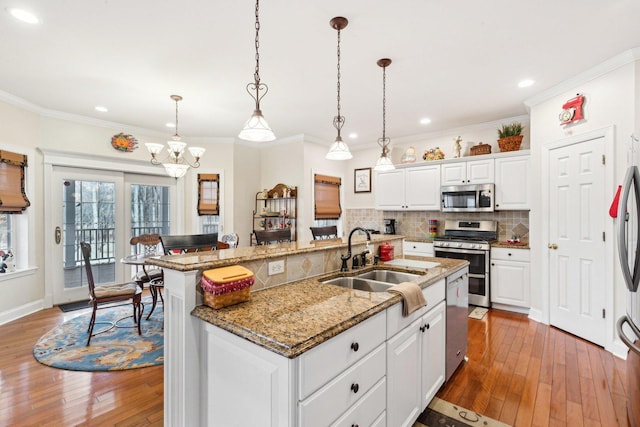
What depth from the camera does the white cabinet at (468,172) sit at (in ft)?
14.1

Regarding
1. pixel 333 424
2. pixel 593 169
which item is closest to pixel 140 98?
pixel 333 424

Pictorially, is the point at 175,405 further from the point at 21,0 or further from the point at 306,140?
the point at 306,140

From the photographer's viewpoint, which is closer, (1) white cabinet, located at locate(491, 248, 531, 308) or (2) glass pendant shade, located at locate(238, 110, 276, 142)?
(2) glass pendant shade, located at locate(238, 110, 276, 142)

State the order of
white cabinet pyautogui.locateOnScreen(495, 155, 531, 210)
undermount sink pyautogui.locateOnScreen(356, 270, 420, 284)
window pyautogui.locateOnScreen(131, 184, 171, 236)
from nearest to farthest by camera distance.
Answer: undermount sink pyautogui.locateOnScreen(356, 270, 420, 284)
white cabinet pyautogui.locateOnScreen(495, 155, 531, 210)
window pyautogui.locateOnScreen(131, 184, 171, 236)

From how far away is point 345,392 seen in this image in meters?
1.24

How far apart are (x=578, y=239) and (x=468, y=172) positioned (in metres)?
1.68

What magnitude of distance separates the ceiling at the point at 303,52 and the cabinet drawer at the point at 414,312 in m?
1.97

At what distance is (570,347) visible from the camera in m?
2.96

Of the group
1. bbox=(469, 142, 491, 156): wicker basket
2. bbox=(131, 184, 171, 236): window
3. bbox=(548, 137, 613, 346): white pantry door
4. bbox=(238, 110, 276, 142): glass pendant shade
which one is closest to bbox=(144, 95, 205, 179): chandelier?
bbox=(131, 184, 171, 236): window

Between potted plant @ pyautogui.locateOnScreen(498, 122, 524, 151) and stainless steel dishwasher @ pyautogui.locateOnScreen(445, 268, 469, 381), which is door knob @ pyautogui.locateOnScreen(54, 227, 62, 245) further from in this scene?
potted plant @ pyautogui.locateOnScreen(498, 122, 524, 151)

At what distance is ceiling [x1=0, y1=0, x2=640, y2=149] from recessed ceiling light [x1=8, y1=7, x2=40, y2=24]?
41 mm

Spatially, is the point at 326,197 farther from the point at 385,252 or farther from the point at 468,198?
the point at 385,252

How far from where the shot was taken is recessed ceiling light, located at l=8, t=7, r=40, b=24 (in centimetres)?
207

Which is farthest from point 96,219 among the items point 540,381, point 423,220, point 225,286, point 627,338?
point 627,338
